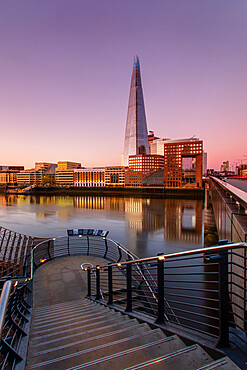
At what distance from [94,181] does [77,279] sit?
4405 inches

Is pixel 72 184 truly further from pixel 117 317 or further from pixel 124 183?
pixel 117 317

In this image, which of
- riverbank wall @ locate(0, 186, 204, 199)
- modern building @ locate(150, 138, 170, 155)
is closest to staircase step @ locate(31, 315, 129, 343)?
riverbank wall @ locate(0, 186, 204, 199)

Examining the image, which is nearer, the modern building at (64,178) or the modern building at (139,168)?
the modern building at (139,168)

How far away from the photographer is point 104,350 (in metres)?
2.05

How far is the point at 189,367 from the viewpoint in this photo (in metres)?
1.54

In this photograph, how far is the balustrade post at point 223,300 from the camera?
171cm

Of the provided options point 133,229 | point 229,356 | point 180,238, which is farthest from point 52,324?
point 133,229

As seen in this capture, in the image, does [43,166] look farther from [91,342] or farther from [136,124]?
[91,342]

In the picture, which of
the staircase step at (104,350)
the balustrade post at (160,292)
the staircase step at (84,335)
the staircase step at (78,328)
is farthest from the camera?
the staircase step at (78,328)

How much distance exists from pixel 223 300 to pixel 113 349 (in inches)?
47.5

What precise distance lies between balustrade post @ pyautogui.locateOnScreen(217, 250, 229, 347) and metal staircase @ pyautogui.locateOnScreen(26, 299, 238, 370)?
0.19m

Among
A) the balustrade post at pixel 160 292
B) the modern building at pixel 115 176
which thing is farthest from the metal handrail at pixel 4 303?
the modern building at pixel 115 176

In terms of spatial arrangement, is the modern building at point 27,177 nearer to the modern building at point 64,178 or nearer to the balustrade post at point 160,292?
the modern building at point 64,178

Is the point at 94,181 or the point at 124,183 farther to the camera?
the point at 94,181
